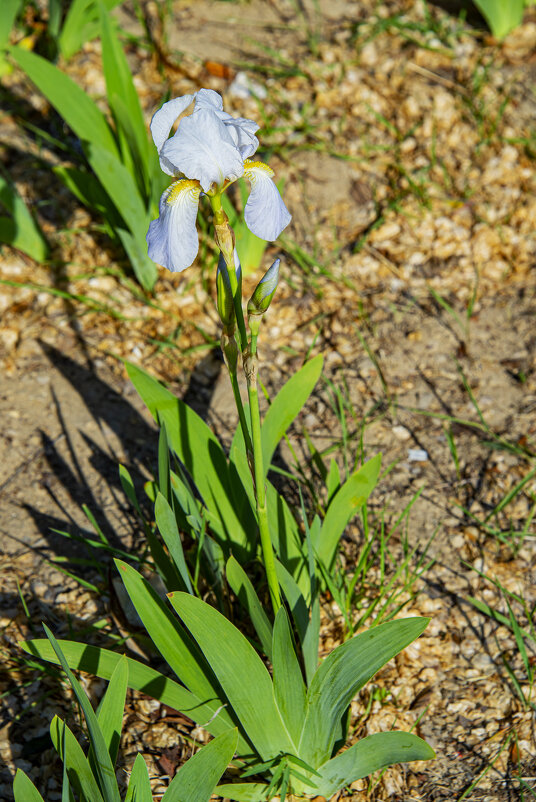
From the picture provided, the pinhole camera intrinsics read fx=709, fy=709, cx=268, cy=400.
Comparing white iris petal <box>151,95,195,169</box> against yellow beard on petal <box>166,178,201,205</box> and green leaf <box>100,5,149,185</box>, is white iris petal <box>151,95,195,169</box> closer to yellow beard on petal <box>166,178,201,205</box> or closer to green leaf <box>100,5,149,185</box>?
yellow beard on petal <box>166,178,201,205</box>

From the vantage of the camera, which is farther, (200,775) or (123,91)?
(123,91)

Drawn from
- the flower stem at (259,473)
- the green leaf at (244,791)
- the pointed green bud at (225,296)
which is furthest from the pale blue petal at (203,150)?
the green leaf at (244,791)

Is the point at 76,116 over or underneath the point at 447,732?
over

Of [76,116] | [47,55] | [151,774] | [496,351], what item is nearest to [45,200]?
[76,116]

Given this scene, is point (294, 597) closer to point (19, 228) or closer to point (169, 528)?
point (169, 528)

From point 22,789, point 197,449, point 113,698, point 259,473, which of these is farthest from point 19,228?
point 22,789

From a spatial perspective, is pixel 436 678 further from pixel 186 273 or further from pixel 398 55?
pixel 398 55
